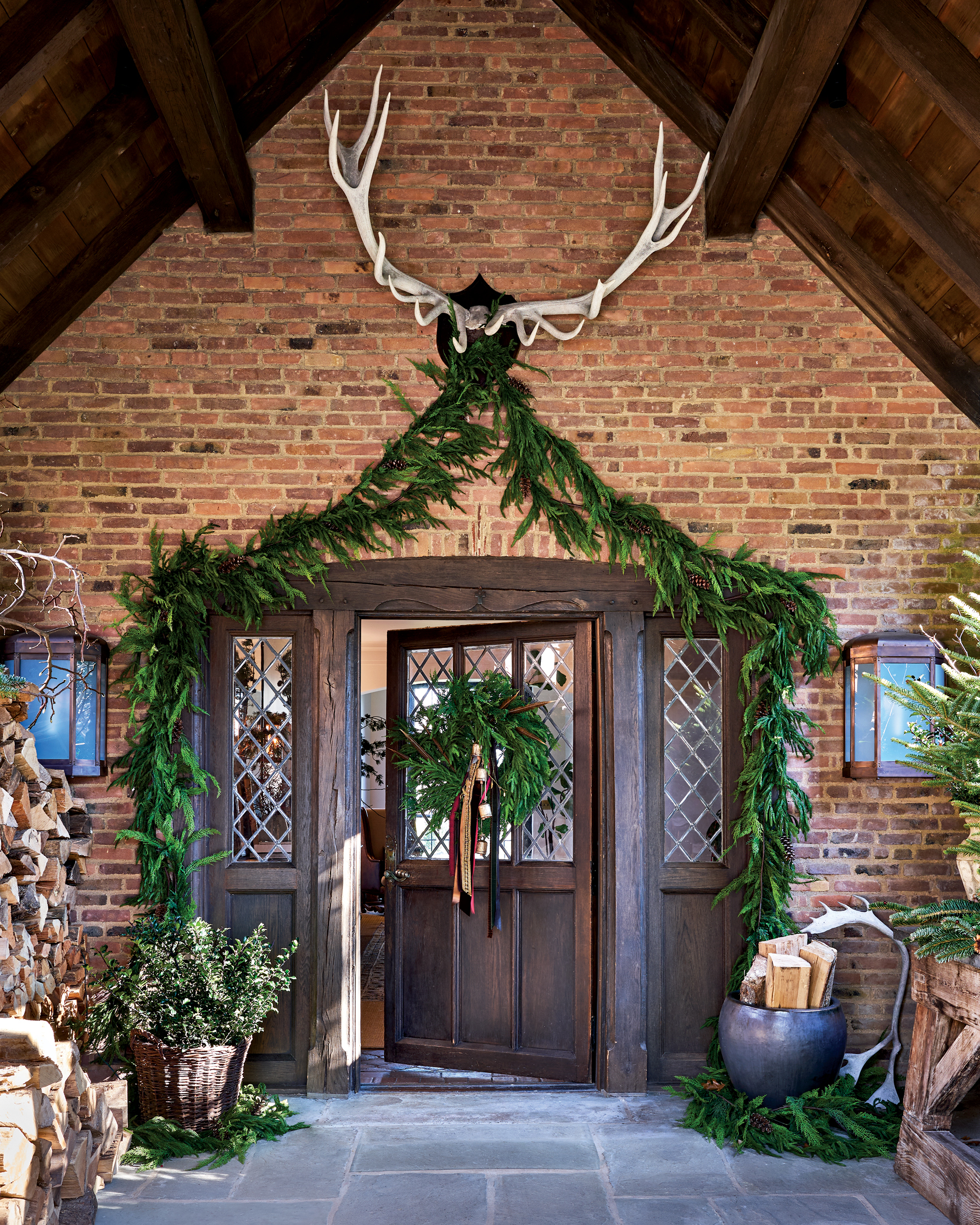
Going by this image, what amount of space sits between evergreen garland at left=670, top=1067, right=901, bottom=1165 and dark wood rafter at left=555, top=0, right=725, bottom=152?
400 cm

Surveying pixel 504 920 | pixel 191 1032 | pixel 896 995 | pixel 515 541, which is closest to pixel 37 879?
pixel 191 1032

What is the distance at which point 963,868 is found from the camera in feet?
11.7

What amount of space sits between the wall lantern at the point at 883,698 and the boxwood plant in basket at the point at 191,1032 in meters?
2.60

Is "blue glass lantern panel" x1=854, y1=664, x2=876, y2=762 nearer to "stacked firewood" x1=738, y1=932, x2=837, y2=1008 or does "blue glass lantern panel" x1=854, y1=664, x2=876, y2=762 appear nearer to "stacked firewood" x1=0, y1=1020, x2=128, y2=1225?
"stacked firewood" x1=738, y1=932, x2=837, y2=1008

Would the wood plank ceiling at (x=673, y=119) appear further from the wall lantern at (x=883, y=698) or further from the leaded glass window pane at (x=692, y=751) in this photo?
the leaded glass window pane at (x=692, y=751)

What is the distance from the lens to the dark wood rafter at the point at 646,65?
4.33 metres

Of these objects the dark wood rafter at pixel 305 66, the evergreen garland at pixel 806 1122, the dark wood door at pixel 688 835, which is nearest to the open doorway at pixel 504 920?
the dark wood door at pixel 688 835

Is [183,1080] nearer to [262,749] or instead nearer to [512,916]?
[262,749]

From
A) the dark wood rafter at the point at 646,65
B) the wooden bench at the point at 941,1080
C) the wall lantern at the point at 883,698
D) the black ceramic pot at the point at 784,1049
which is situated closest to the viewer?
the wooden bench at the point at 941,1080

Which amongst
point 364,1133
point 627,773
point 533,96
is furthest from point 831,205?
point 364,1133

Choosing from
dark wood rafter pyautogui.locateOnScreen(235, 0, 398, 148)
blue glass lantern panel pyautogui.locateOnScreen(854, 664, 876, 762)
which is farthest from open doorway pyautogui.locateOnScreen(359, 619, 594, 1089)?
dark wood rafter pyautogui.locateOnScreen(235, 0, 398, 148)

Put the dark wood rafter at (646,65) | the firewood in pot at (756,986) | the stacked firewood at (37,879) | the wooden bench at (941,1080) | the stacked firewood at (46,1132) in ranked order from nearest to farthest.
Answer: the stacked firewood at (46,1132) < the wooden bench at (941,1080) < the stacked firewood at (37,879) < the firewood in pot at (756,986) < the dark wood rafter at (646,65)

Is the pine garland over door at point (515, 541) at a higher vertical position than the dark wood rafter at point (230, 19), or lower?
lower

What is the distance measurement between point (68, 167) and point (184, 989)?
122 inches
